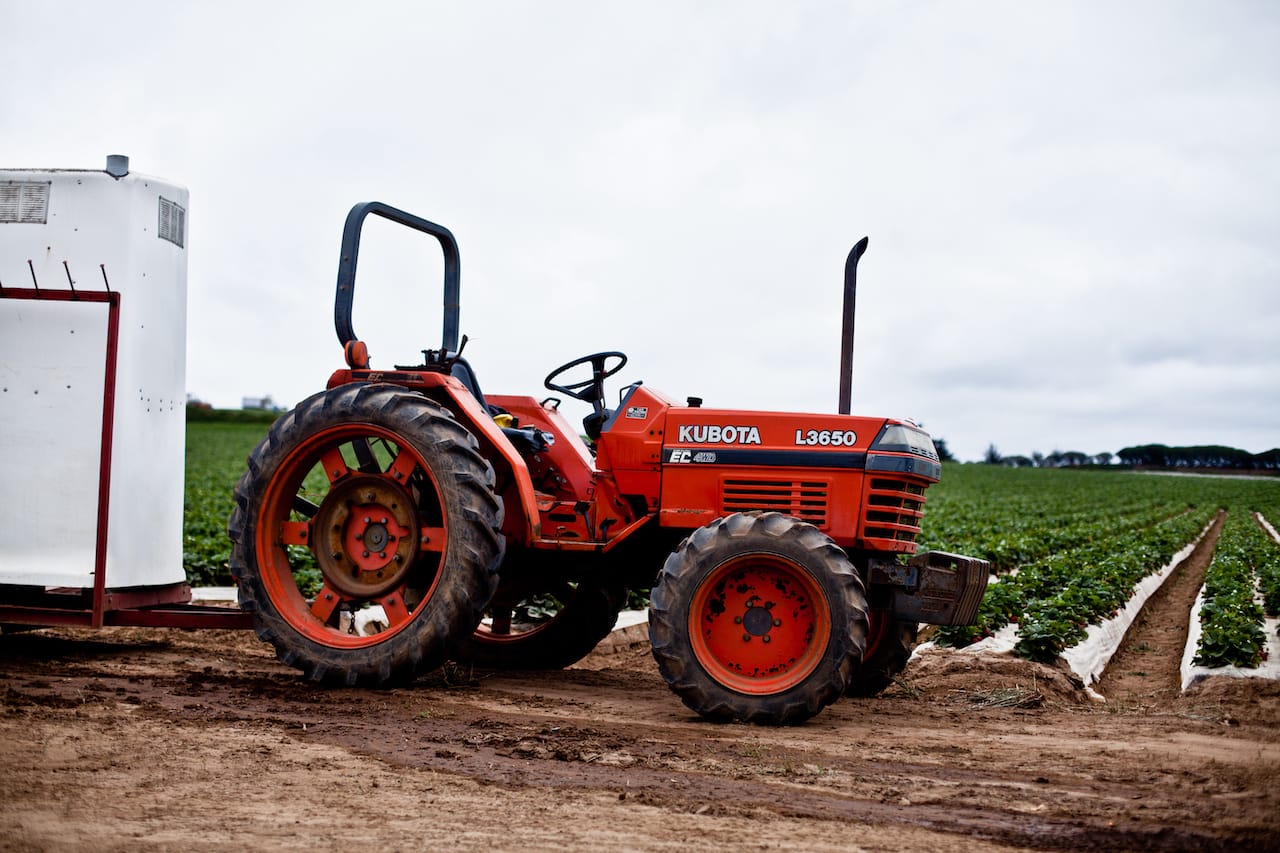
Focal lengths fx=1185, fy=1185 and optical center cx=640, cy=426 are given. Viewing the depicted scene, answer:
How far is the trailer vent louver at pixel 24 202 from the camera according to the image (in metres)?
7.35

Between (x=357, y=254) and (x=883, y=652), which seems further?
(x=357, y=254)

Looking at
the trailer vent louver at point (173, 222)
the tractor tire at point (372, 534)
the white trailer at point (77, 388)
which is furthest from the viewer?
the trailer vent louver at point (173, 222)

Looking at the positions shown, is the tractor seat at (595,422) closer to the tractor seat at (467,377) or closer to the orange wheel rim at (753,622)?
the tractor seat at (467,377)

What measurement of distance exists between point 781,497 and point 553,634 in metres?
2.19

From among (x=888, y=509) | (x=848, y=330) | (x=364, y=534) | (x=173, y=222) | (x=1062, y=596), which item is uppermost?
(x=173, y=222)

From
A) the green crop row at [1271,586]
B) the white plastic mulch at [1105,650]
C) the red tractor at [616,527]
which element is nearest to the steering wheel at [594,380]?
the red tractor at [616,527]

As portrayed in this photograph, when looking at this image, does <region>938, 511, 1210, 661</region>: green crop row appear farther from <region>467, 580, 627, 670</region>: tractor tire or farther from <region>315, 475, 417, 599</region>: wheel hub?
<region>315, 475, 417, 599</region>: wheel hub

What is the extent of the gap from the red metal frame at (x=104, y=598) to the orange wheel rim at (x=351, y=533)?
0.55 metres

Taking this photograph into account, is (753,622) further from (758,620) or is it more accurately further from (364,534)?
(364,534)

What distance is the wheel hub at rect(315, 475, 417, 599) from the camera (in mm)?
6891

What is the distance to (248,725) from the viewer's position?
18.3 feet

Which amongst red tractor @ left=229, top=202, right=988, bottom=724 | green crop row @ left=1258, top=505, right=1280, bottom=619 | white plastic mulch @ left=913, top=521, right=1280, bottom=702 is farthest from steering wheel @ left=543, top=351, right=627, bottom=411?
green crop row @ left=1258, top=505, right=1280, bottom=619

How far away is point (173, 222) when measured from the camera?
300 inches

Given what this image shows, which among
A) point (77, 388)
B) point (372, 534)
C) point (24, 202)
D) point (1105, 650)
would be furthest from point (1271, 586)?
point (24, 202)
